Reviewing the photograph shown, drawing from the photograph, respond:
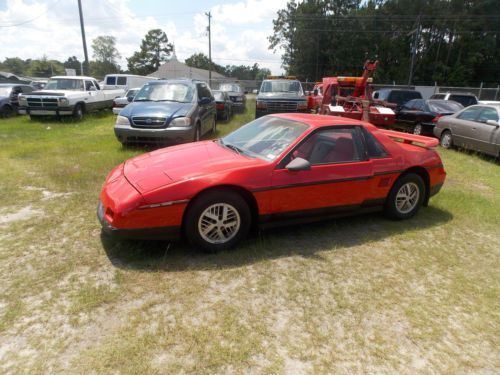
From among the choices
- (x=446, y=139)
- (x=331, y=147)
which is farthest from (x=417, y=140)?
(x=446, y=139)

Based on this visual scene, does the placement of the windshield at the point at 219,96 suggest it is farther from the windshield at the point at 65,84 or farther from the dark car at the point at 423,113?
the dark car at the point at 423,113

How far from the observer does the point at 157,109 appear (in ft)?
25.5

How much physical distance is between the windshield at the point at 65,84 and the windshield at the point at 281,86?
7.50 m

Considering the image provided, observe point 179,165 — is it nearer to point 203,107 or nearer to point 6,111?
point 203,107

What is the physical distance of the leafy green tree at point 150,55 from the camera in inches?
3238

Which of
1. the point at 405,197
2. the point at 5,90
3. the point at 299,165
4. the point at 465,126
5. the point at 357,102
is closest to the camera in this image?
the point at 299,165

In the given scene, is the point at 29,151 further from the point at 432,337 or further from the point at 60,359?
the point at 432,337

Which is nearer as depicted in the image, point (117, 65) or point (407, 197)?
point (407, 197)

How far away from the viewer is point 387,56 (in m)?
48.7

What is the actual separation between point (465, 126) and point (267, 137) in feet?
25.4

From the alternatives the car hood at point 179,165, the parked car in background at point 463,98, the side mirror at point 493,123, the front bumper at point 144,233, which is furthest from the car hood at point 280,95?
the front bumper at point 144,233

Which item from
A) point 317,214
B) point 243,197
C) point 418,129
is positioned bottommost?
point 317,214

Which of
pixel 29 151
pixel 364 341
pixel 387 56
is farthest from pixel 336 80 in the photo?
pixel 387 56

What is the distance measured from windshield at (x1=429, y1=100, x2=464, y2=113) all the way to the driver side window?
9.27 meters
